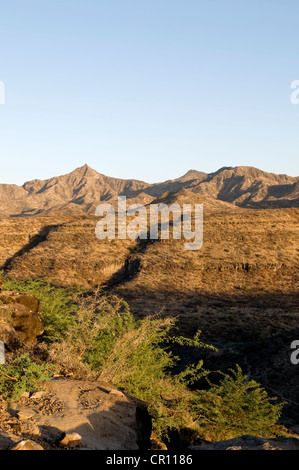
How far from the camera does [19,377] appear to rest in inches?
246

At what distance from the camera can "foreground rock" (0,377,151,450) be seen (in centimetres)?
477

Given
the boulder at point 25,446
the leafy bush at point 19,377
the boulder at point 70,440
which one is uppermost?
the boulder at point 25,446

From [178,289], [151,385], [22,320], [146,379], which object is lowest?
[178,289]

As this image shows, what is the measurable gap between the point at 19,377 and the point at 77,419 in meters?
1.46

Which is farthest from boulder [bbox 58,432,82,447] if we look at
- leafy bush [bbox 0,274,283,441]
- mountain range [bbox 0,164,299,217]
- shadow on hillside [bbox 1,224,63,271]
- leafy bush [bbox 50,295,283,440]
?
mountain range [bbox 0,164,299,217]

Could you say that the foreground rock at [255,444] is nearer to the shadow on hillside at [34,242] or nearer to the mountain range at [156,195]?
the shadow on hillside at [34,242]

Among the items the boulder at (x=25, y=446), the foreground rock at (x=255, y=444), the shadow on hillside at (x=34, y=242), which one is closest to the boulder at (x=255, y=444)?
the foreground rock at (x=255, y=444)

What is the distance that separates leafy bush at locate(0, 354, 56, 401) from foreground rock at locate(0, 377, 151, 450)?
0.61 ft

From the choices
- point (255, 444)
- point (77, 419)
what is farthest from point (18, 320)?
point (255, 444)

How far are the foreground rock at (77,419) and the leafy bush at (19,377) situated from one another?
19 cm

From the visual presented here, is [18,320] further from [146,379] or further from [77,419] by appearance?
[77,419]

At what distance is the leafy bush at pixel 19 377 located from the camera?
580 centimetres

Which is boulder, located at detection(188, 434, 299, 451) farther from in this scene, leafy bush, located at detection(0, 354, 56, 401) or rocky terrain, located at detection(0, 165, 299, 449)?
leafy bush, located at detection(0, 354, 56, 401)
